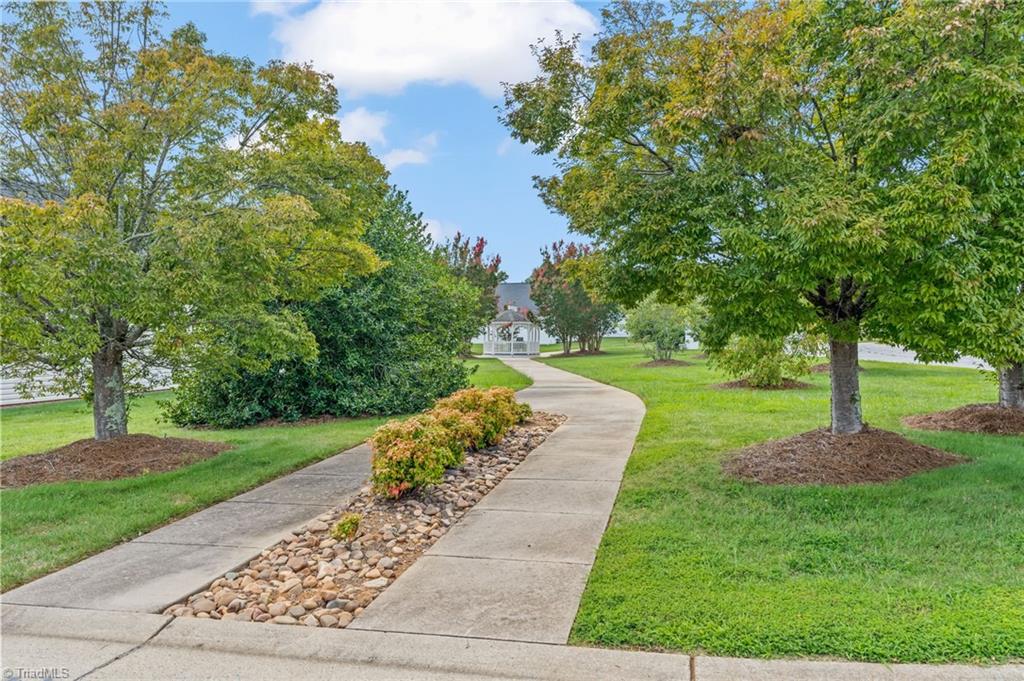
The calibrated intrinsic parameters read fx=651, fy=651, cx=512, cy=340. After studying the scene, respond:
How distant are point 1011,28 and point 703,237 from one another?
2.64 metres

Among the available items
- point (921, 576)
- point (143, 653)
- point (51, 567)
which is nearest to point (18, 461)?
point (51, 567)

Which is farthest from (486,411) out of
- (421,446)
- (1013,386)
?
(1013,386)

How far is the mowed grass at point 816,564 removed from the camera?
3.26m

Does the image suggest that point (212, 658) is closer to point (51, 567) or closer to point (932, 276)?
point (51, 567)

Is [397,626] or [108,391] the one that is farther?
[108,391]

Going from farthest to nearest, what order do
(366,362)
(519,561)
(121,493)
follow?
(366,362), (121,493), (519,561)

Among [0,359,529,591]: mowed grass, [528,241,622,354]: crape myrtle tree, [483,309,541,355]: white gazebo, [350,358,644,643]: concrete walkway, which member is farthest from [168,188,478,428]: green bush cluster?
[483,309,541,355]: white gazebo

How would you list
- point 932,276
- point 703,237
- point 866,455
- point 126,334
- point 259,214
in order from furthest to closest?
point 126,334, point 259,214, point 866,455, point 703,237, point 932,276

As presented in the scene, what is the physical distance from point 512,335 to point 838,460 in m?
34.9

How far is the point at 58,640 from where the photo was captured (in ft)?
11.6

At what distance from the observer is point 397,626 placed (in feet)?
11.7

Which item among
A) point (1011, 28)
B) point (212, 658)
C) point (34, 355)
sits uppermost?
point (1011, 28)

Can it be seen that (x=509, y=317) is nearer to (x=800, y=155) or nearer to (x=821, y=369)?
(x=821, y=369)

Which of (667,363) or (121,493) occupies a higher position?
(667,363)
